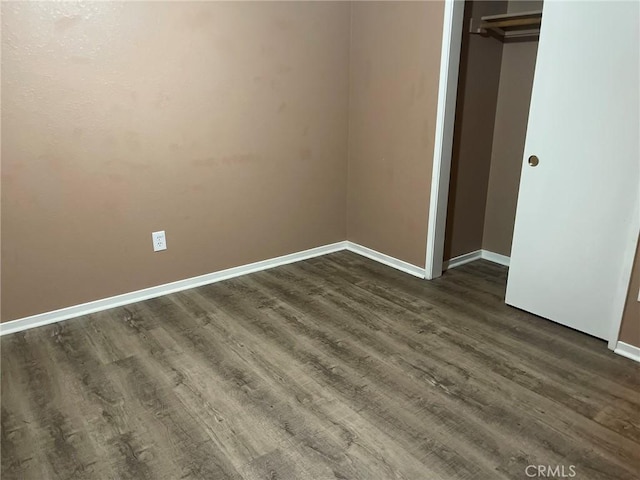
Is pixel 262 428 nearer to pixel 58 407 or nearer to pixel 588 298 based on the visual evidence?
pixel 58 407

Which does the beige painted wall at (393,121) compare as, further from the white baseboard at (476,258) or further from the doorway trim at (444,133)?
the white baseboard at (476,258)

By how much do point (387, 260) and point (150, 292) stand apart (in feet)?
5.49

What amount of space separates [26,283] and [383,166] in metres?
2.33

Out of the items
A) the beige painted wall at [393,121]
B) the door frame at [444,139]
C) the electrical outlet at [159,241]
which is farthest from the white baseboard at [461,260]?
the electrical outlet at [159,241]

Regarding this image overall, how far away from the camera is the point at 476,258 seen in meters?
3.65

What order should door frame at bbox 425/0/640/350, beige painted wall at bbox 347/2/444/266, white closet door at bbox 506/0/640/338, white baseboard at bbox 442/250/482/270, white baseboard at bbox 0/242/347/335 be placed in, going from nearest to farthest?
white closet door at bbox 506/0/640/338 < white baseboard at bbox 0/242/347/335 < door frame at bbox 425/0/640/350 < beige painted wall at bbox 347/2/444/266 < white baseboard at bbox 442/250/482/270

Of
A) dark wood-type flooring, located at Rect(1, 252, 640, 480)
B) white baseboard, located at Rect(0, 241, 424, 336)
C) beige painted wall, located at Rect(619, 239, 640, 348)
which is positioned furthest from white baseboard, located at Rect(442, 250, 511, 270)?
beige painted wall, located at Rect(619, 239, 640, 348)

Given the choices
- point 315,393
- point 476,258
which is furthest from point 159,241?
point 476,258

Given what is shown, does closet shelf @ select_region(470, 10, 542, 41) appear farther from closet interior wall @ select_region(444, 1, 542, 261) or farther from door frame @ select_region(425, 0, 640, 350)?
door frame @ select_region(425, 0, 640, 350)

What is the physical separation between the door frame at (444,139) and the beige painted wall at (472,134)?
0.26 meters

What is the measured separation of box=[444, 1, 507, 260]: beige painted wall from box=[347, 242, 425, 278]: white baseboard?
297 mm

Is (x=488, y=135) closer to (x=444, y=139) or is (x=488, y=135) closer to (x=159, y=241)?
(x=444, y=139)

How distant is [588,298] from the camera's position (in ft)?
7.98

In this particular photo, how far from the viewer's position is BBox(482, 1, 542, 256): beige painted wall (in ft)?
10.4
